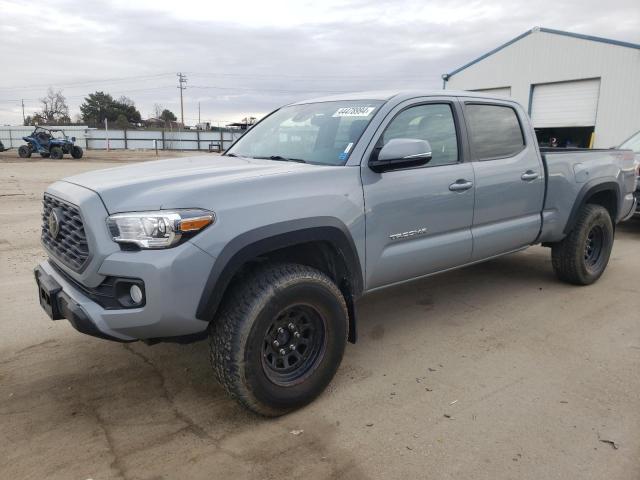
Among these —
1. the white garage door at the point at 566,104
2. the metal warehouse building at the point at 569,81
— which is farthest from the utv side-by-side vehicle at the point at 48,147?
the white garage door at the point at 566,104

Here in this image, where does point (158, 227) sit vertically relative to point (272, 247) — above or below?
above

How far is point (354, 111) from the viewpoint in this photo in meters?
3.63

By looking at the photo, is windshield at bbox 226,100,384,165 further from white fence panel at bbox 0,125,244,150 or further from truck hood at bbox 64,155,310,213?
white fence panel at bbox 0,125,244,150

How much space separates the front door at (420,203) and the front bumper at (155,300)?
1193mm

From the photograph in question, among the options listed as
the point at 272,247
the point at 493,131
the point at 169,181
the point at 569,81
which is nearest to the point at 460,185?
the point at 493,131

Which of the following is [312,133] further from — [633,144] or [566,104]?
[566,104]

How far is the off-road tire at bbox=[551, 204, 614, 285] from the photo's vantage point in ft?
16.4

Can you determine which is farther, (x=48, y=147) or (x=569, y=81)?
(x=48, y=147)

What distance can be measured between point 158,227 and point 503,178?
2.91 m

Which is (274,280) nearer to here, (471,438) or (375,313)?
(471,438)

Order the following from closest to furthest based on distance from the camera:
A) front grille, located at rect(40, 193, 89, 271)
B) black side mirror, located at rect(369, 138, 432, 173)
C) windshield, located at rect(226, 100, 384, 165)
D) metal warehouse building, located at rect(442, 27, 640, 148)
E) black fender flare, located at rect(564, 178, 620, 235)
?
1. front grille, located at rect(40, 193, 89, 271)
2. black side mirror, located at rect(369, 138, 432, 173)
3. windshield, located at rect(226, 100, 384, 165)
4. black fender flare, located at rect(564, 178, 620, 235)
5. metal warehouse building, located at rect(442, 27, 640, 148)

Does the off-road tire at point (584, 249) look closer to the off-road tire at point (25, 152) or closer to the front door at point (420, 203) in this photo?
the front door at point (420, 203)

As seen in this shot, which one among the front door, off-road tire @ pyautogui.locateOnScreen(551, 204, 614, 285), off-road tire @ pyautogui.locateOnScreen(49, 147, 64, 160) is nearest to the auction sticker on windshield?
the front door

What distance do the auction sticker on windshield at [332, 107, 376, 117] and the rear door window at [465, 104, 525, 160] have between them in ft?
3.26
